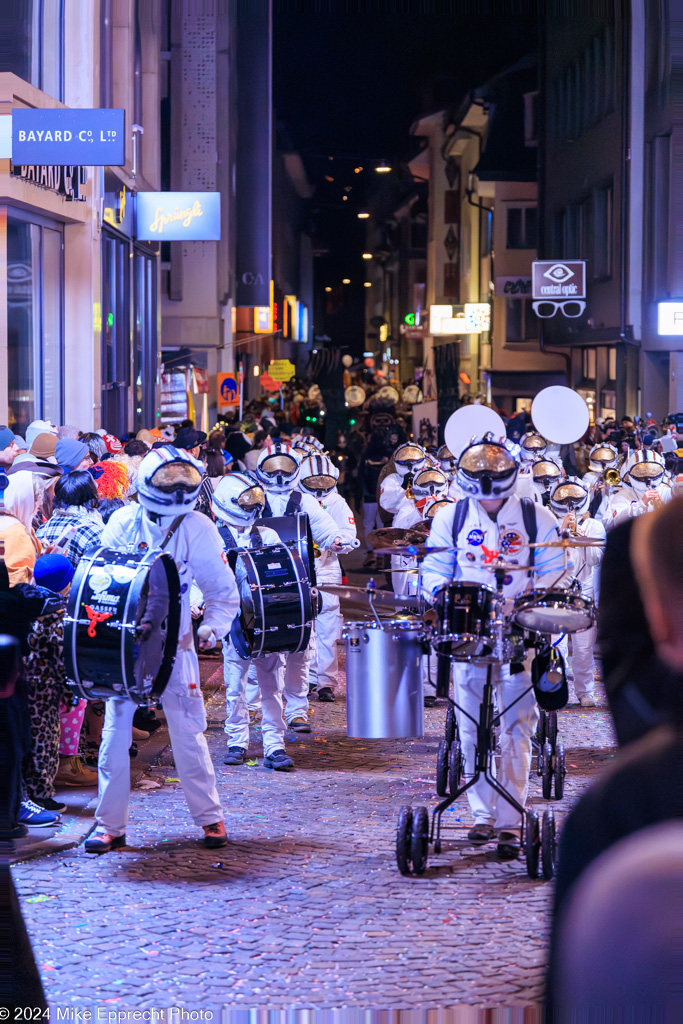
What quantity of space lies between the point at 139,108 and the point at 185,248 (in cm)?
762

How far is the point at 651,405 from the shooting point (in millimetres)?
27484

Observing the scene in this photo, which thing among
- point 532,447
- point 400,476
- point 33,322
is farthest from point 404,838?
point 33,322

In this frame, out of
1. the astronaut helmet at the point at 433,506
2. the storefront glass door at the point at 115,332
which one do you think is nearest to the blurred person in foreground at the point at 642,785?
the astronaut helmet at the point at 433,506

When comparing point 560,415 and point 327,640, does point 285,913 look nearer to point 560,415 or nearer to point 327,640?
point 327,640

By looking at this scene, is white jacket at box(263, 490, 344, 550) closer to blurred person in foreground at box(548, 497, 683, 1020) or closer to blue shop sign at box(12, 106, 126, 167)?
blue shop sign at box(12, 106, 126, 167)

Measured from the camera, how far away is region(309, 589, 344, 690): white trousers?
37.4 feet

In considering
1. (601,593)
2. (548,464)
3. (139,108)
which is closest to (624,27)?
(139,108)

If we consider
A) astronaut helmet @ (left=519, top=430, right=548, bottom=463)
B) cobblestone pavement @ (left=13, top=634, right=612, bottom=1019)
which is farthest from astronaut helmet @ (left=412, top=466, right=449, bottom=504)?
cobblestone pavement @ (left=13, top=634, right=612, bottom=1019)

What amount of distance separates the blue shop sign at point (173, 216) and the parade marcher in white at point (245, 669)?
12594 millimetres

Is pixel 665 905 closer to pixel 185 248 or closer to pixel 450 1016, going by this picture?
pixel 450 1016

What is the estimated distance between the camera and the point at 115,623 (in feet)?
20.2

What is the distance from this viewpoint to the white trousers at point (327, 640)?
449 inches

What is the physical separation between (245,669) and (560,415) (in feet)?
17.8

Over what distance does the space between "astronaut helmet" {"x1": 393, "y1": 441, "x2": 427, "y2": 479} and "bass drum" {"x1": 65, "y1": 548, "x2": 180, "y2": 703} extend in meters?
7.92
